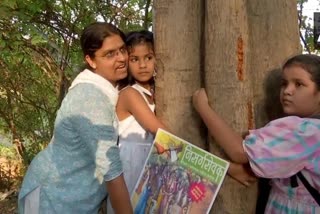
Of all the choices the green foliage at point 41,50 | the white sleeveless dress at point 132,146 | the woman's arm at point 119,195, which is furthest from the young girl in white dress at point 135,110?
the green foliage at point 41,50

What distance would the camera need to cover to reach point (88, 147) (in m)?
2.09

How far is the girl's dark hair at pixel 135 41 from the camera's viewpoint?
94.6 inches

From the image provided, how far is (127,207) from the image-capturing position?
2104mm

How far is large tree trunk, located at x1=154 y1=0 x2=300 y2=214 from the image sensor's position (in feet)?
7.09

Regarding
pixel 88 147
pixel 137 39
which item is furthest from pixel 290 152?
pixel 137 39

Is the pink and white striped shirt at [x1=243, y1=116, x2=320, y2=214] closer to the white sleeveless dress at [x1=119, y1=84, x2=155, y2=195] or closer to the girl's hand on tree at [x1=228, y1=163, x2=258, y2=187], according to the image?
the girl's hand on tree at [x1=228, y1=163, x2=258, y2=187]

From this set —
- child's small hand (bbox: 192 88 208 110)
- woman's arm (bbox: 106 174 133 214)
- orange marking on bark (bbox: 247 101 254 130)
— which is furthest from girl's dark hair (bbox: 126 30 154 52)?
woman's arm (bbox: 106 174 133 214)

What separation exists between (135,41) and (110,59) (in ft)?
0.71

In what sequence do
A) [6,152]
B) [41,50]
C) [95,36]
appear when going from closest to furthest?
[95,36] → [41,50] → [6,152]

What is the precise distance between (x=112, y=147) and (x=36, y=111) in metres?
5.32

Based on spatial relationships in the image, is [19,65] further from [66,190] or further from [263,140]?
[263,140]

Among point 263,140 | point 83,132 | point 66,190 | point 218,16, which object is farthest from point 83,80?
point 263,140

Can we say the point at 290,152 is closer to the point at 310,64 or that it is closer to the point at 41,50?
the point at 310,64

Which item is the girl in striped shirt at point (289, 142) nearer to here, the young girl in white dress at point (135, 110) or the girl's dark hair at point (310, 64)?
the girl's dark hair at point (310, 64)
